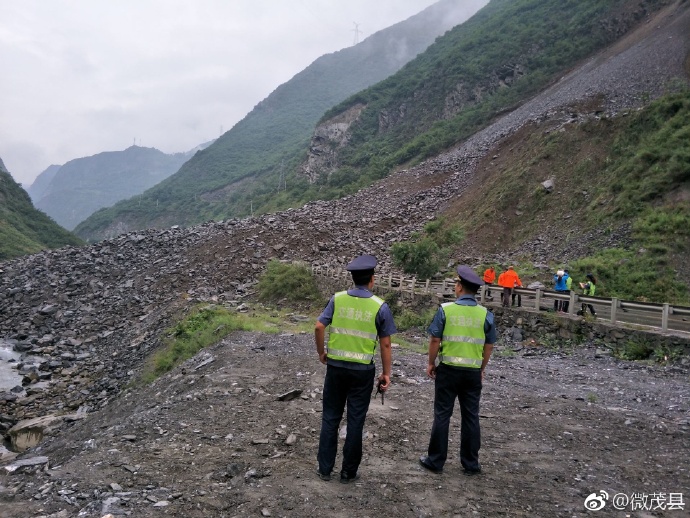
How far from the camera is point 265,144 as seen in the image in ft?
457

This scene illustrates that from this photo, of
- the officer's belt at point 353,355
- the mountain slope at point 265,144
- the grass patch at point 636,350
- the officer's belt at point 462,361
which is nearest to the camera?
the officer's belt at point 353,355

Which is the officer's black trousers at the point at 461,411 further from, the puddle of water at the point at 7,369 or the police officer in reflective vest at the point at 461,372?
the puddle of water at the point at 7,369

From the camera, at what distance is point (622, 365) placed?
10.0 meters

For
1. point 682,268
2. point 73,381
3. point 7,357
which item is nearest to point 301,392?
point 73,381

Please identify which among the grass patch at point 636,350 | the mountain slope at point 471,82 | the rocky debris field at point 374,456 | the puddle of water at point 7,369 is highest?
the mountain slope at point 471,82

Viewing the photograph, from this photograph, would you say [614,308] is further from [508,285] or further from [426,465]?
[426,465]

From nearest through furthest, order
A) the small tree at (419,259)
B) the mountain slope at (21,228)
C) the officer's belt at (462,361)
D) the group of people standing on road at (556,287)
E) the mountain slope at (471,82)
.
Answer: the officer's belt at (462,361) → the group of people standing on road at (556,287) → the small tree at (419,259) → the mountain slope at (471,82) → the mountain slope at (21,228)

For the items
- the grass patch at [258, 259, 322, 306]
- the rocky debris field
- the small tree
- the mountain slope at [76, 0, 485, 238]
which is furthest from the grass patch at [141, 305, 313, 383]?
the mountain slope at [76, 0, 485, 238]

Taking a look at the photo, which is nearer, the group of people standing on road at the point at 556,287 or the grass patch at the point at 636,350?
the grass patch at the point at 636,350

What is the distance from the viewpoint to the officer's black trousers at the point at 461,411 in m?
4.48

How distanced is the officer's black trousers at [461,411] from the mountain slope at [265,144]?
7426 cm

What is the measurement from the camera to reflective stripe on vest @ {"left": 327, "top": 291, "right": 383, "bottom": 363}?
429 centimetres

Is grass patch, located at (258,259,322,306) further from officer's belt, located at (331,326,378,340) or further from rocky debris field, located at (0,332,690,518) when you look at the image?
officer's belt, located at (331,326,378,340)

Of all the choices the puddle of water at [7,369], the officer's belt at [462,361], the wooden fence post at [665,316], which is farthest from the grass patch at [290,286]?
the officer's belt at [462,361]
